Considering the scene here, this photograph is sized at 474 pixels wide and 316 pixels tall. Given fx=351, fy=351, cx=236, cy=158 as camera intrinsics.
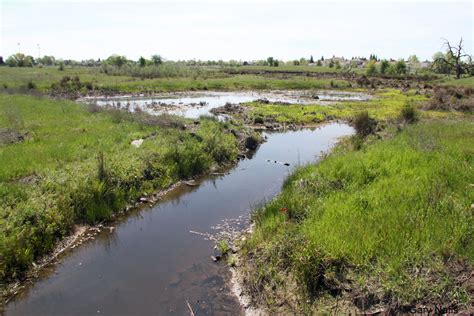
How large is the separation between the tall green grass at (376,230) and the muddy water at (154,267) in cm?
145

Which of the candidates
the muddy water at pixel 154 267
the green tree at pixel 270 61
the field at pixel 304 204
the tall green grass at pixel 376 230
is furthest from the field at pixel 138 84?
the green tree at pixel 270 61

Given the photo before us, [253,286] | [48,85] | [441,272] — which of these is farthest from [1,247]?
[48,85]

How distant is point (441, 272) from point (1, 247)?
396 inches

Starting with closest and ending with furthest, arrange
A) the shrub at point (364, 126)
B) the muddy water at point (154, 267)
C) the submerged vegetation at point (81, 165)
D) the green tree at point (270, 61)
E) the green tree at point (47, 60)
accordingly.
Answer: the muddy water at point (154, 267), the submerged vegetation at point (81, 165), the shrub at point (364, 126), the green tree at point (270, 61), the green tree at point (47, 60)

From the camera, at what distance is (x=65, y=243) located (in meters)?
10.7

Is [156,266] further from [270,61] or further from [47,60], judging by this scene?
[47,60]

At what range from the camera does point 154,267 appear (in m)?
9.60

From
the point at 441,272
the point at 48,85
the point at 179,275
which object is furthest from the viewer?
the point at 48,85

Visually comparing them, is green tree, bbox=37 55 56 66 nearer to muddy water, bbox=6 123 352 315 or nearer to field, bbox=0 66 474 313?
field, bbox=0 66 474 313

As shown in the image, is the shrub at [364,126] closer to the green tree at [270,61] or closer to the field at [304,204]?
the field at [304,204]

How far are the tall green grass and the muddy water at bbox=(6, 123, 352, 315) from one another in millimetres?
1452

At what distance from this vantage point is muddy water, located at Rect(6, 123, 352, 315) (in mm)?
8102

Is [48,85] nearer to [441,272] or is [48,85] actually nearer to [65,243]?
[65,243]

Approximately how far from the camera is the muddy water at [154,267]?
8.10 meters
